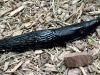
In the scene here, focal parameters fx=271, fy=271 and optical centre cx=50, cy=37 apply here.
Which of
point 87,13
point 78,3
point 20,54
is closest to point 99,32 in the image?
point 87,13

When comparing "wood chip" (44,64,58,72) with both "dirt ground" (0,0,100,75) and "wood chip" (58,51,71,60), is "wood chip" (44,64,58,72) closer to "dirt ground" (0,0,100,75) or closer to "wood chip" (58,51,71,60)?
"dirt ground" (0,0,100,75)

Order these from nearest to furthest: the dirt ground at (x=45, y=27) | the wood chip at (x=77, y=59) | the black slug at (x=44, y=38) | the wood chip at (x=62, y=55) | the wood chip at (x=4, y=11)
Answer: the wood chip at (x=77, y=59)
the dirt ground at (x=45, y=27)
the wood chip at (x=62, y=55)
the black slug at (x=44, y=38)
the wood chip at (x=4, y=11)

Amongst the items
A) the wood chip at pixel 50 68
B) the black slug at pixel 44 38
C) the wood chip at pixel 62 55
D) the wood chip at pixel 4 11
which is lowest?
the wood chip at pixel 50 68

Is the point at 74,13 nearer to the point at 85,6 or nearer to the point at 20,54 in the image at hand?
the point at 85,6

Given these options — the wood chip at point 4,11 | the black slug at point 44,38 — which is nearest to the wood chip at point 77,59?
the black slug at point 44,38

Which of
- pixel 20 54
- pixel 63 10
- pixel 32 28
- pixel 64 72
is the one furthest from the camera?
pixel 63 10

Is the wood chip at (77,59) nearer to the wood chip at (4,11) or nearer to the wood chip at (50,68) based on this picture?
the wood chip at (50,68)

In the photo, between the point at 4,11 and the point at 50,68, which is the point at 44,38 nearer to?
the point at 50,68
